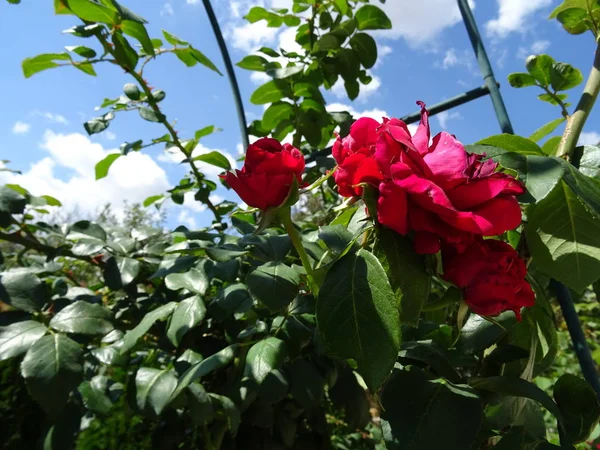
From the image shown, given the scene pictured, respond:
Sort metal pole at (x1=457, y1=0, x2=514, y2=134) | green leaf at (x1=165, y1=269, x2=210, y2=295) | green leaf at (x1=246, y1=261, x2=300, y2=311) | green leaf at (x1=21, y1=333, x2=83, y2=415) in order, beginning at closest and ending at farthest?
green leaf at (x1=246, y1=261, x2=300, y2=311), green leaf at (x1=21, y1=333, x2=83, y2=415), green leaf at (x1=165, y1=269, x2=210, y2=295), metal pole at (x1=457, y1=0, x2=514, y2=134)

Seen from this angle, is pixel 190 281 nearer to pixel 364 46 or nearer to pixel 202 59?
pixel 202 59

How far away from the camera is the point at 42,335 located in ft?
2.53

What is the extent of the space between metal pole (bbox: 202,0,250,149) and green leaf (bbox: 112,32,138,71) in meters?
0.25

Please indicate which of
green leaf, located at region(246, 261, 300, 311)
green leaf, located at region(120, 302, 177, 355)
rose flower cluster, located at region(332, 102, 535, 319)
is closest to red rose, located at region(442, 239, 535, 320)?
rose flower cluster, located at region(332, 102, 535, 319)

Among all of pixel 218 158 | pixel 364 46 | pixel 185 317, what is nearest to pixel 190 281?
pixel 185 317

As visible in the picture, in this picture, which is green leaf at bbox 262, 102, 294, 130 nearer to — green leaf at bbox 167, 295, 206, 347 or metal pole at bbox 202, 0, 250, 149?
metal pole at bbox 202, 0, 250, 149

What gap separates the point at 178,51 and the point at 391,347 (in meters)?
1.17

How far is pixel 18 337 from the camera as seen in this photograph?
77 centimetres

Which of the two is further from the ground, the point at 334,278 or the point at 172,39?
the point at 172,39

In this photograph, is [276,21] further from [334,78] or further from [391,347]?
[391,347]

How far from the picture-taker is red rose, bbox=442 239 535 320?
383mm

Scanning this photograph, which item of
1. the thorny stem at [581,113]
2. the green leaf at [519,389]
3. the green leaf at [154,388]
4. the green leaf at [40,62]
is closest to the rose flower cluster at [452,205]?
the green leaf at [519,389]

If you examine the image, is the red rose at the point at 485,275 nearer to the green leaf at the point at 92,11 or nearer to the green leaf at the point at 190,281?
the green leaf at the point at 190,281

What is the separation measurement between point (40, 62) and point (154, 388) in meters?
0.90
